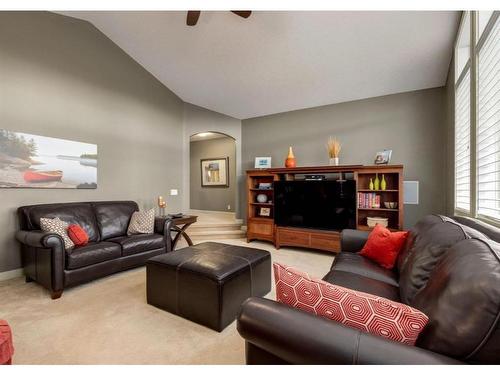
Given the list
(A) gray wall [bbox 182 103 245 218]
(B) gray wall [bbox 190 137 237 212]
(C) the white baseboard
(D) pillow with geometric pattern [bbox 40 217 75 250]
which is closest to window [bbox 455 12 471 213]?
(A) gray wall [bbox 182 103 245 218]

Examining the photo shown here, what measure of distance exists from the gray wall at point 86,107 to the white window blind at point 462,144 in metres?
4.60

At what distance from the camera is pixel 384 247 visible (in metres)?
2.11

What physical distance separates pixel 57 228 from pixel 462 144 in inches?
177

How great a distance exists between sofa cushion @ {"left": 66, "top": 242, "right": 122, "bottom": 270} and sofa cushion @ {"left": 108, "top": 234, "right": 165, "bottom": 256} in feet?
0.27

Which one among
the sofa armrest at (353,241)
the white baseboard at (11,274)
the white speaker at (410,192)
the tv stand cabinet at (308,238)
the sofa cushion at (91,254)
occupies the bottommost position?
the white baseboard at (11,274)

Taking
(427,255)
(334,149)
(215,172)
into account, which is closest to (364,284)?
(427,255)

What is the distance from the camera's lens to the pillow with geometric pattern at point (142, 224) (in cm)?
332

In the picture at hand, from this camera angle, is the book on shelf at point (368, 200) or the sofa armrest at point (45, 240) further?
the book on shelf at point (368, 200)

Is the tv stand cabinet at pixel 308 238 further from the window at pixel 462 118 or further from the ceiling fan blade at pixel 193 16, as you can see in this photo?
the ceiling fan blade at pixel 193 16

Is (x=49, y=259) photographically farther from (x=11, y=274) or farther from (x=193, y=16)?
(x=193, y=16)


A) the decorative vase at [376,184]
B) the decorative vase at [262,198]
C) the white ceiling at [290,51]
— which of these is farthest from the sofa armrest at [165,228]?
the decorative vase at [376,184]

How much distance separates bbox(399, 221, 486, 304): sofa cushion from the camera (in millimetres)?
1282
